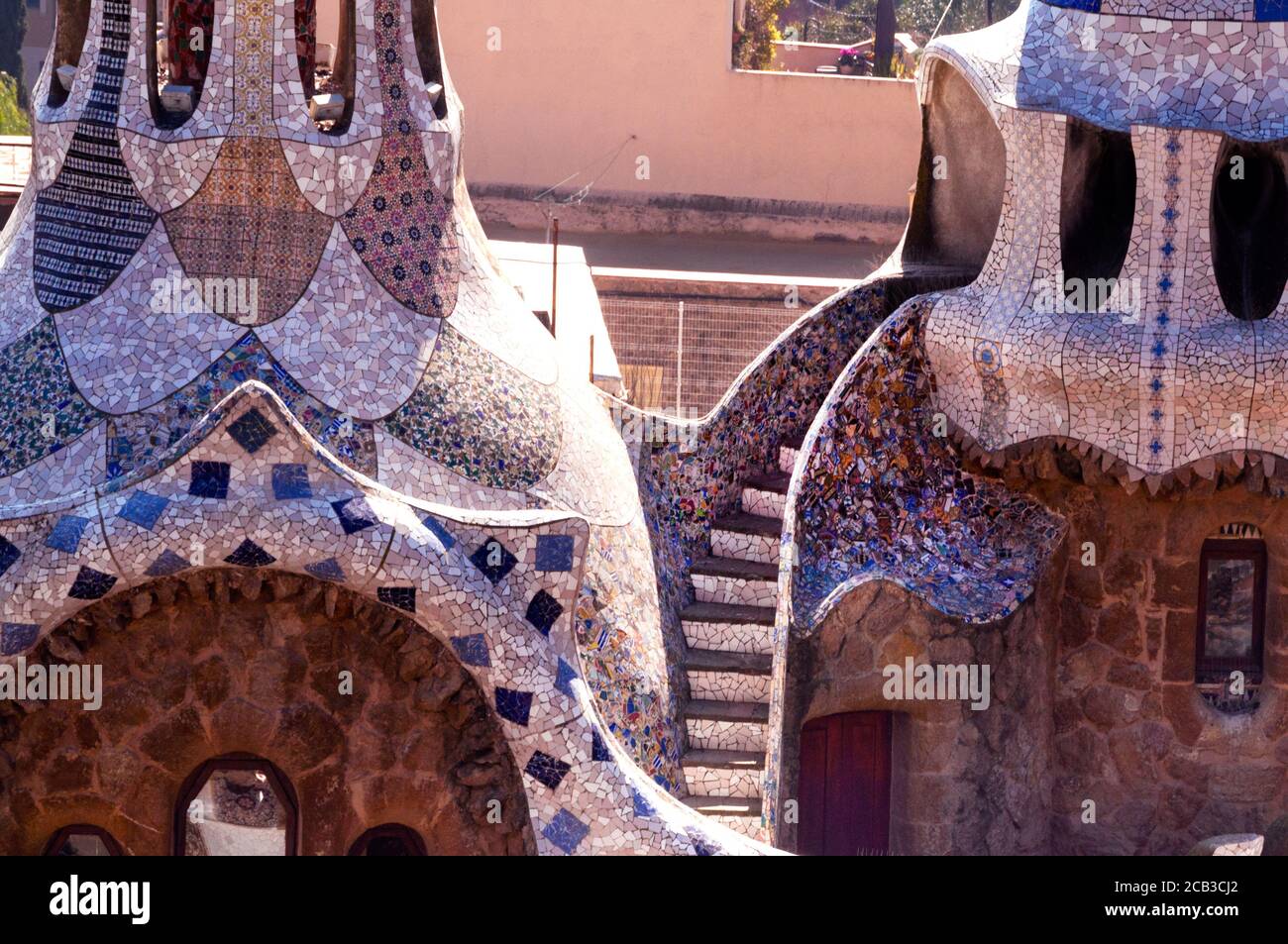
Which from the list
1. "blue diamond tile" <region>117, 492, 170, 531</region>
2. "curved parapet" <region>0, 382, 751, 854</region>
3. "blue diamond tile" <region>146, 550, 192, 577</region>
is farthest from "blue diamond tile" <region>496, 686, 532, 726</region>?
"blue diamond tile" <region>117, 492, 170, 531</region>

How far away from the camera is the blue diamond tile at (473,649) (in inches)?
337

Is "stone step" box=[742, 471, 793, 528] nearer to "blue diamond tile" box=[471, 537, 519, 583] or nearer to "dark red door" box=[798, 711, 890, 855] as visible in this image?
"dark red door" box=[798, 711, 890, 855]

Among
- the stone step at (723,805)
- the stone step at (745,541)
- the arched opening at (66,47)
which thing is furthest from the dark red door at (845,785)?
the arched opening at (66,47)

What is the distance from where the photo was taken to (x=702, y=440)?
1311 cm

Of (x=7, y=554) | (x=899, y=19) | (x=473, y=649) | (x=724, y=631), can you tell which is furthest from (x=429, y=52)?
(x=899, y=19)

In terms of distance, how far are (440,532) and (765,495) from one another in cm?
484

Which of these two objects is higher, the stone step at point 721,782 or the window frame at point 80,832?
the window frame at point 80,832

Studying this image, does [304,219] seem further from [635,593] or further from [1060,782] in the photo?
[1060,782]

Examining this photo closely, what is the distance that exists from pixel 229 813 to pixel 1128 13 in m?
5.48

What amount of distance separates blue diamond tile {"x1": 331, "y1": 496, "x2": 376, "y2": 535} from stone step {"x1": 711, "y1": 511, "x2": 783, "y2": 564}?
15.7 ft

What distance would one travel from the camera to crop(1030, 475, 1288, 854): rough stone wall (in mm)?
11148

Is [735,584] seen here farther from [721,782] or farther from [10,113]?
[10,113]

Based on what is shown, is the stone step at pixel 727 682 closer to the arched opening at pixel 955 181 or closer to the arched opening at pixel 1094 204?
the arched opening at pixel 955 181

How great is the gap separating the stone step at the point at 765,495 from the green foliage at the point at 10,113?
15541 mm
